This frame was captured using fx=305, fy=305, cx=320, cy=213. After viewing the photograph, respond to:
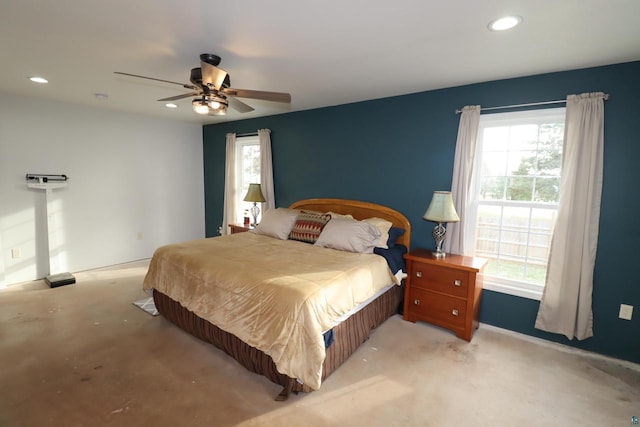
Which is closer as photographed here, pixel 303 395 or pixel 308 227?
pixel 303 395

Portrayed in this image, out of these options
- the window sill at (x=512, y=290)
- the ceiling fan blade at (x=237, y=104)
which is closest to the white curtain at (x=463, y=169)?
the window sill at (x=512, y=290)

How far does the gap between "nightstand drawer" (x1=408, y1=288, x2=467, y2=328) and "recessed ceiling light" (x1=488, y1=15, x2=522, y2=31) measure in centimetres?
217

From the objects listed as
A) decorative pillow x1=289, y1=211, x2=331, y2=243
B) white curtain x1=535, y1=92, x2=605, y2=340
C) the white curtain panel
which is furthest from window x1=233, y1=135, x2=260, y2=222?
white curtain x1=535, y1=92, x2=605, y2=340

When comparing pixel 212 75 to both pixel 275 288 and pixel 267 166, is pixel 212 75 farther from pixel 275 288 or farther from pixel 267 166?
pixel 267 166

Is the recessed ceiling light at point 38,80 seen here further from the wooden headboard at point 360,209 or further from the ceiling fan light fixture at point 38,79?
the wooden headboard at point 360,209

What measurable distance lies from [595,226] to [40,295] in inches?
228

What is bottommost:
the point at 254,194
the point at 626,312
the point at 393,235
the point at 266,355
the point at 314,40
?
the point at 266,355

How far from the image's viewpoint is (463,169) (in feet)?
10.1

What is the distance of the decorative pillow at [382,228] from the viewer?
322cm

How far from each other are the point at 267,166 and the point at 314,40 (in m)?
2.79

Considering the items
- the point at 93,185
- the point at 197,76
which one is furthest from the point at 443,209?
the point at 93,185

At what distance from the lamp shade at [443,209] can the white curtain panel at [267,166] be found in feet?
8.31

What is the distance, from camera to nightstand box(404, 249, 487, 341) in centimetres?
277

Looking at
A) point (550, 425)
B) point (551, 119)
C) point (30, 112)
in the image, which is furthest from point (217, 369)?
point (30, 112)
